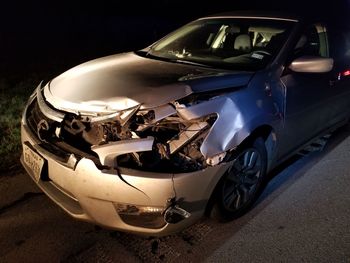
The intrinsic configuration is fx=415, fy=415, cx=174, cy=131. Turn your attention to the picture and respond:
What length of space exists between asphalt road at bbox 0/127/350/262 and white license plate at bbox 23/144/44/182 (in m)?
0.42

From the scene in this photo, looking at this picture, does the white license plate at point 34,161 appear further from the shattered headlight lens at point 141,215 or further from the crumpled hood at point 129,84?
the shattered headlight lens at point 141,215

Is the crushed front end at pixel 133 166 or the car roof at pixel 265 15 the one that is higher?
the car roof at pixel 265 15

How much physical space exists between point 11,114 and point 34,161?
2402mm

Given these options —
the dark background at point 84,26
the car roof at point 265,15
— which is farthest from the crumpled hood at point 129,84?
the dark background at point 84,26

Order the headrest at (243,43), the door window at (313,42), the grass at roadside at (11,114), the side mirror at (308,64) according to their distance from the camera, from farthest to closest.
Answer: the grass at roadside at (11,114) → the headrest at (243,43) → the door window at (313,42) → the side mirror at (308,64)

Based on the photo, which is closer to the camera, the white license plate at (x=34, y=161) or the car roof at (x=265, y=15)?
the white license plate at (x=34, y=161)

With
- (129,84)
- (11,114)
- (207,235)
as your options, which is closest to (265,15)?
(129,84)

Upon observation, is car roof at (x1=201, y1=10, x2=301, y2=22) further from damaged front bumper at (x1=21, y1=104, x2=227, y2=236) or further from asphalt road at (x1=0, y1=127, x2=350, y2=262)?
damaged front bumper at (x1=21, y1=104, x2=227, y2=236)

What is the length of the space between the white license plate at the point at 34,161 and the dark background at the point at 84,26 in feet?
9.16

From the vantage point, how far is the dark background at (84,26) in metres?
7.97

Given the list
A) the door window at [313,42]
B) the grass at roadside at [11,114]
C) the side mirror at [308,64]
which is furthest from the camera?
the grass at roadside at [11,114]

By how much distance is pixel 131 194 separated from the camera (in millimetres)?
2432

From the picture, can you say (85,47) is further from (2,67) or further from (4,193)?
(4,193)

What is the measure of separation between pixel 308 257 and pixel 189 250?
772mm
